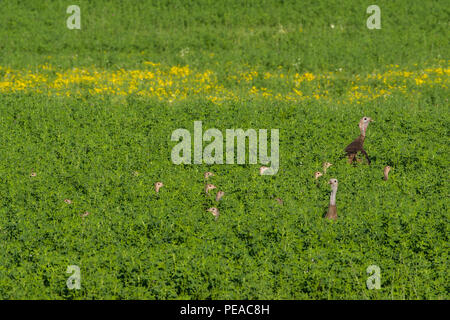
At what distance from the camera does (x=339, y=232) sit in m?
8.33

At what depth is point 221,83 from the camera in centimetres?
1900

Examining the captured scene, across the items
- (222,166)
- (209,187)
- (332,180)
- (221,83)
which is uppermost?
(221,83)

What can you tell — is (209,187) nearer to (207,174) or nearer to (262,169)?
(207,174)

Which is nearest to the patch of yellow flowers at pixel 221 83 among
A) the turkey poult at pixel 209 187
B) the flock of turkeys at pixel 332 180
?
the flock of turkeys at pixel 332 180

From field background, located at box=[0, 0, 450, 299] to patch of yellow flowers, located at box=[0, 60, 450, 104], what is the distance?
0.28 feet

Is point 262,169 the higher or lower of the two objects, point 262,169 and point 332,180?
the lower

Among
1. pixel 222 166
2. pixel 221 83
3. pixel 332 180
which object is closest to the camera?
pixel 332 180

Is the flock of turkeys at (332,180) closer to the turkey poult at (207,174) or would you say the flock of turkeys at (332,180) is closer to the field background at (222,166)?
the turkey poult at (207,174)

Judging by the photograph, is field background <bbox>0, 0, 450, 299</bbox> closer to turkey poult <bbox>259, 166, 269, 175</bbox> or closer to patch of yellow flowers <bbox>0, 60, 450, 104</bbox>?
patch of yellow flowers <bbox>0, 60, 450, 104</bbox>

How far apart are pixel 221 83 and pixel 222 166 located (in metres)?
8.14

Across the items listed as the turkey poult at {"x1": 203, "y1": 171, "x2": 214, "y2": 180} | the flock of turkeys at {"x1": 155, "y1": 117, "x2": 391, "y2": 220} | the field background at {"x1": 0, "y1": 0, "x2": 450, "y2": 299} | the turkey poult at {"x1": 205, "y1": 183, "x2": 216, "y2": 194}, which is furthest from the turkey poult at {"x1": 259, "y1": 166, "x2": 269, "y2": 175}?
the turkey poult at {"x1": 205, "y1": 183, "x2": 216, "y2": 194}

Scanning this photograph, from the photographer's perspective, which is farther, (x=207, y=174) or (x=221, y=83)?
(x=221, y=83)

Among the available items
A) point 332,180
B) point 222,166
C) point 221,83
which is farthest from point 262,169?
point 221,83

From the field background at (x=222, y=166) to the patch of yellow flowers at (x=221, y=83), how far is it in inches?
3.4
